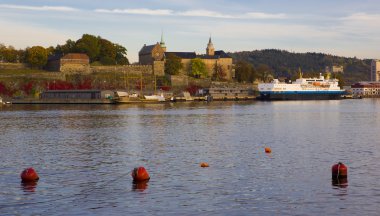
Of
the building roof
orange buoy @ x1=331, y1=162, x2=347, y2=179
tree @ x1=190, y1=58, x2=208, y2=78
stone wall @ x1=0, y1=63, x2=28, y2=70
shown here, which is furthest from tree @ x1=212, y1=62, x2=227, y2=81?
orange buoy @ x1=331, y1=162, x2=347, y2=179

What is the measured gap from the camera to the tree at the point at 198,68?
18125 cm

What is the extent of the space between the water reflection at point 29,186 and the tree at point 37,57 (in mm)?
142819

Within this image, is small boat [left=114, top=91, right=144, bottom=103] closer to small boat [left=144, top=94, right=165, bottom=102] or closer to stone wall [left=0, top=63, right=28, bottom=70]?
small boat [left=144, top=94, right=165, bottom=102]

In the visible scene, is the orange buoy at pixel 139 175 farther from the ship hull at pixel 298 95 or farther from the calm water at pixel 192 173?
the ship hull at pixel 298 95

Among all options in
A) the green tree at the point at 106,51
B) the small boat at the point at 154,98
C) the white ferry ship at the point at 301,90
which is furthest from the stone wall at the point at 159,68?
the white ferry ship at the point at 301,90

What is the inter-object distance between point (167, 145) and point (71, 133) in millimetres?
15378

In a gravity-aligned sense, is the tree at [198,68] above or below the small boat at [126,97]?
above

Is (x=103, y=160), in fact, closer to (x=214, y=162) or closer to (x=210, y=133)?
(x=214, y=162)

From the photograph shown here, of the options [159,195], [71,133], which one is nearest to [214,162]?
[159,195]

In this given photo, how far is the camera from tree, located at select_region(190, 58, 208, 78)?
181 m

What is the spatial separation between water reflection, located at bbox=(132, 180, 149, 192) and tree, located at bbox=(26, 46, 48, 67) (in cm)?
14427

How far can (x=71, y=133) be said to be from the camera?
186 ft

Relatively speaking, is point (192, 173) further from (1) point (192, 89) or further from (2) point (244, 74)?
(2) point (244, 74)

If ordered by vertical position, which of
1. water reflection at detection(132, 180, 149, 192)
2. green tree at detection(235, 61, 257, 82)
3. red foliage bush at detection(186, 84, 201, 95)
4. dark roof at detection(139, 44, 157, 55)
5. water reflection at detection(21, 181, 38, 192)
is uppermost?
dark roof at detection(139, 44, 157, 55)
